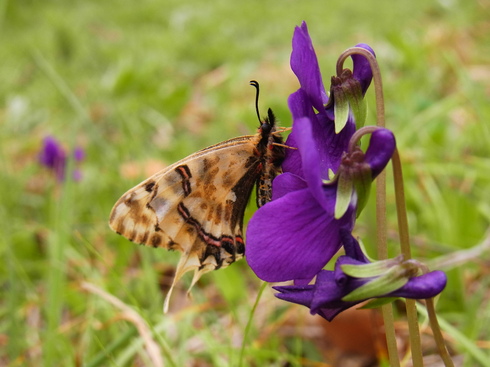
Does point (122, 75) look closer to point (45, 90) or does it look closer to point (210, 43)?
point (45, 90)

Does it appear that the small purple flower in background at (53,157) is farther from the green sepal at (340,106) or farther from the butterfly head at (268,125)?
the green sepal at (340,106)

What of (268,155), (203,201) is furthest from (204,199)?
(268,155)

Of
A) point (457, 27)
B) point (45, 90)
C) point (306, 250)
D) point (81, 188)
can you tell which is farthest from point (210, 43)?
point (306, 250)

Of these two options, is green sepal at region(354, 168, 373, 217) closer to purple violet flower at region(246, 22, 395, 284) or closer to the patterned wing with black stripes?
purple violet flower at region(246, 22, 395, 284)

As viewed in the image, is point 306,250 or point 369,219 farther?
point 369,219

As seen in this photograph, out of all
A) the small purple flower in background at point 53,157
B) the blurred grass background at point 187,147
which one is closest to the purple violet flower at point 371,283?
the blurred grass background at point 187,147

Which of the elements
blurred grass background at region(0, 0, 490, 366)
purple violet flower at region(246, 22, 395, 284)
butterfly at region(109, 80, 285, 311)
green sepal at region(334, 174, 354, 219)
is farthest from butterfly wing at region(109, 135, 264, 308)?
green sepal at region(334, 174, 354, 219)
